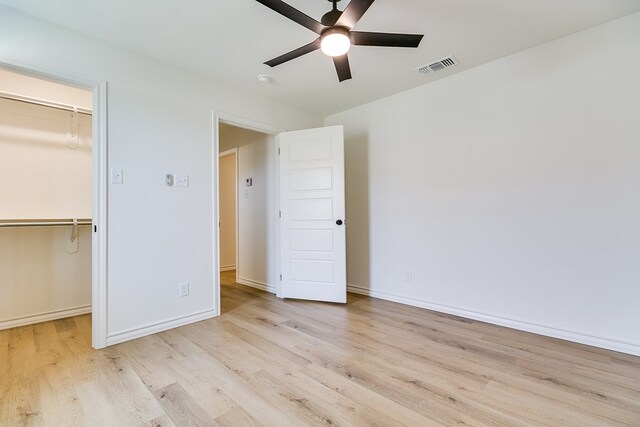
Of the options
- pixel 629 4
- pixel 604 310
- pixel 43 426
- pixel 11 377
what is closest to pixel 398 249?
pixel 604 310

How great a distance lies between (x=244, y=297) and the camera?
3.62 meters

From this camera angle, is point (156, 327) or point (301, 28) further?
point (156, 327)

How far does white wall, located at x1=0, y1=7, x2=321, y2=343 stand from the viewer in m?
2.16

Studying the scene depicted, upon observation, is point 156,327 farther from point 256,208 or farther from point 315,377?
point 256,208

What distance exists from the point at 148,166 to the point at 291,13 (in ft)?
5.71

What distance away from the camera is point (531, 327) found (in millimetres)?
2490

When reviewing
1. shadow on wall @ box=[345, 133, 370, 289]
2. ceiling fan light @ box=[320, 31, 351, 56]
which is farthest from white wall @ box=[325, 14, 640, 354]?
ceiling fan light @ box=[320, 31, 351, 56]

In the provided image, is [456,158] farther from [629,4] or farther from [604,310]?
[604,310]

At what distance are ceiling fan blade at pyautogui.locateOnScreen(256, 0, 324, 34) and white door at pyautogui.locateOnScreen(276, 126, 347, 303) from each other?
1.64 meters

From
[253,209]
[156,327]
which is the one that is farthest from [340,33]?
[253,209]

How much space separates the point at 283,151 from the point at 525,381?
9.86ft

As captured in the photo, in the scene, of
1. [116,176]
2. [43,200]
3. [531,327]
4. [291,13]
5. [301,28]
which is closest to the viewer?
[291,13]

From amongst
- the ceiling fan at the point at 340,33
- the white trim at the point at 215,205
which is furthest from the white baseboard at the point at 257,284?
the ceiling fan at the point at 340,33

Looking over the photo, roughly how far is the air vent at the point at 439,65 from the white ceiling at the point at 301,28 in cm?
6
